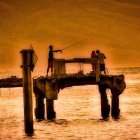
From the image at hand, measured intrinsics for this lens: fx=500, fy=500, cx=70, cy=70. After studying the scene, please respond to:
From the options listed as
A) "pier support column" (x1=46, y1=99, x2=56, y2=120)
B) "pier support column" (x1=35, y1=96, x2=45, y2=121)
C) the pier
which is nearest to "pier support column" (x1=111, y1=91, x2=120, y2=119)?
the pier

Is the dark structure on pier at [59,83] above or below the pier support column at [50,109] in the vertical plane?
above

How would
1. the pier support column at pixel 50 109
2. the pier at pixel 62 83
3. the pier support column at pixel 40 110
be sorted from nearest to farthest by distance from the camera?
the pier at pixel 62 83, the pier support column at pixel 50 109, the pier support column at pixel 40 110

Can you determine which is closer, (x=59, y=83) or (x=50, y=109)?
(x=59, y=83)

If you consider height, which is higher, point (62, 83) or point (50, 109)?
point (62, 83)

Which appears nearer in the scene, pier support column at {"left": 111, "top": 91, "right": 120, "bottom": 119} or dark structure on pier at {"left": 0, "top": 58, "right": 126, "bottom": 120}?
dark structure on pier at {"left": 0, "top": 58, "right": 126, "bottom": 120}

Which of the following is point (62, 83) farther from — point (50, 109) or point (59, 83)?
point (50, 109)

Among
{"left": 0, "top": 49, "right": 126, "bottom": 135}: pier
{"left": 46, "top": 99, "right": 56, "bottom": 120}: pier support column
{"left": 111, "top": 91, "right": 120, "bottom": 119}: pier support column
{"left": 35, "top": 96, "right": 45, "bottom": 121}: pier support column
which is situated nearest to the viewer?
{"left": 0, "top": 49, "right": 126, "bottom": 135}: pier

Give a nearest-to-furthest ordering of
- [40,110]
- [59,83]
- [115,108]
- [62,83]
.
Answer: [59,83] → [62,83] → [40,110] → [115,108]

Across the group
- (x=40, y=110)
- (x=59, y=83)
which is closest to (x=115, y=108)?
(x=59, y=83)

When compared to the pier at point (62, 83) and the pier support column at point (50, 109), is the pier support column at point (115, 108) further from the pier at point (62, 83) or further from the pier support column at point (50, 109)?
the pier support column at point (50, 109)

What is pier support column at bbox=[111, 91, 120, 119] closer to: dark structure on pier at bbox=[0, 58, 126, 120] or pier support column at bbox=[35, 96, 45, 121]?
dark structure on pier at bbox=[0, 58, 126, 120]

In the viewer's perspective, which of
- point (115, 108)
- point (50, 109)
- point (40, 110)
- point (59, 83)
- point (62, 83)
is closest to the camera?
point (59, 83)

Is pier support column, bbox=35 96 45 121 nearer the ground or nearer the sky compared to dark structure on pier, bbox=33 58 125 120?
nearer the ground

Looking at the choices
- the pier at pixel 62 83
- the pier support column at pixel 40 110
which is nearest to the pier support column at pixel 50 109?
the pier at pixel 62 83
